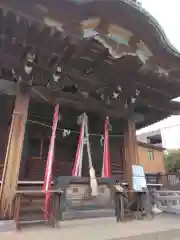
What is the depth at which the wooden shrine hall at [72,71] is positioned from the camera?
3629 millimetres

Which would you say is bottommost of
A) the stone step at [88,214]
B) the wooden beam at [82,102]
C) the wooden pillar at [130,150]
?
the stone step at [88,214]

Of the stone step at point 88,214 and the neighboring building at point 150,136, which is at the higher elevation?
the neighboring building at point 150,136

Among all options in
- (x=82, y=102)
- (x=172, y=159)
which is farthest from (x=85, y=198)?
(x=172, y=159)

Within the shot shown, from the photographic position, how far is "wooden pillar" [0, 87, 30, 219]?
3.55 meters

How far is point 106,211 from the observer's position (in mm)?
4199

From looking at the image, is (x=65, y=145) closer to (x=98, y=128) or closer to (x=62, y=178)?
(x=98, y=128)

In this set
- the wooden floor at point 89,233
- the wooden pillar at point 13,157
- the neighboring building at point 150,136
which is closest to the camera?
the wooden floor at point 89,233

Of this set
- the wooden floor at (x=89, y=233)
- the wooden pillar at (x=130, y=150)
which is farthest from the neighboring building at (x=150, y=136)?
the wooden floor at (x=89, y=233)

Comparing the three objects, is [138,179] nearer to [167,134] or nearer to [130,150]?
[130,150]

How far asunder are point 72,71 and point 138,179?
9.63 ft

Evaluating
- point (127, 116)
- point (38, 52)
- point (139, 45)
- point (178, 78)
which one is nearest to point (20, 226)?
point (38, 52)

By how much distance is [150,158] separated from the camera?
1416 cm

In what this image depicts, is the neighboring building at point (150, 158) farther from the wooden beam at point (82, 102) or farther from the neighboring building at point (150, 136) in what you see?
the neighboring building at point (150, 136)

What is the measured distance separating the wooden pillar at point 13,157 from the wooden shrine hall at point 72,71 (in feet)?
0.05
